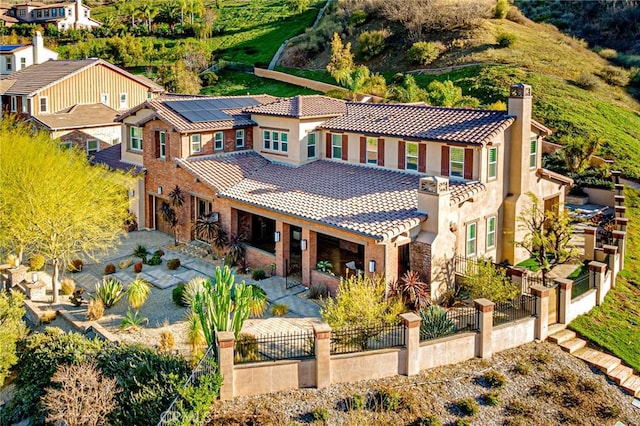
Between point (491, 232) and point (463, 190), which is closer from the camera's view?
point (463, 190)

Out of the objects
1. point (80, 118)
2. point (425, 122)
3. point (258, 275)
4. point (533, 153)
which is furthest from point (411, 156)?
Result: point (80, 118)

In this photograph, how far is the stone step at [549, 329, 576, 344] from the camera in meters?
20.0

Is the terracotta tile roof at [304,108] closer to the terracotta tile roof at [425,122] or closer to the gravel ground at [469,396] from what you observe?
the terracotta tile roof at [425,122]

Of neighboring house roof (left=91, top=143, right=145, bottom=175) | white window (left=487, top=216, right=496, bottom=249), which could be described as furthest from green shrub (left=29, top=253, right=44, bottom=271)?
white window (left=487, top=216, right=496, bottom=249)

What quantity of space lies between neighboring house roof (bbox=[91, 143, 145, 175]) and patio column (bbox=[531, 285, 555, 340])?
21.4 meters

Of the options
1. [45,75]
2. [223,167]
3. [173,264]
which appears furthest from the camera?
[45,75]

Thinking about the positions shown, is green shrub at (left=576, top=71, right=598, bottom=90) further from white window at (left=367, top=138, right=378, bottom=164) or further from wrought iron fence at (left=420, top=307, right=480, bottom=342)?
wrought iron fence at (left=420, top=307, right=480, bottom=342)

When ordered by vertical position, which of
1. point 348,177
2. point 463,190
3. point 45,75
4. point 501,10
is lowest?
point 348,177

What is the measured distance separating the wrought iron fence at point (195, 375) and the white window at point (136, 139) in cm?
1981

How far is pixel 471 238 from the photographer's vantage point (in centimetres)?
2436

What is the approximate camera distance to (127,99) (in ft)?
165

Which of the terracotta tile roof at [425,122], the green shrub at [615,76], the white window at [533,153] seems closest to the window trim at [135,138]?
the terracotta tile roof at [425,122]

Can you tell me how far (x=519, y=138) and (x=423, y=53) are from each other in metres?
37.2

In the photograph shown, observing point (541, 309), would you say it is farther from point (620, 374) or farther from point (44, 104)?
point (44, 104)
